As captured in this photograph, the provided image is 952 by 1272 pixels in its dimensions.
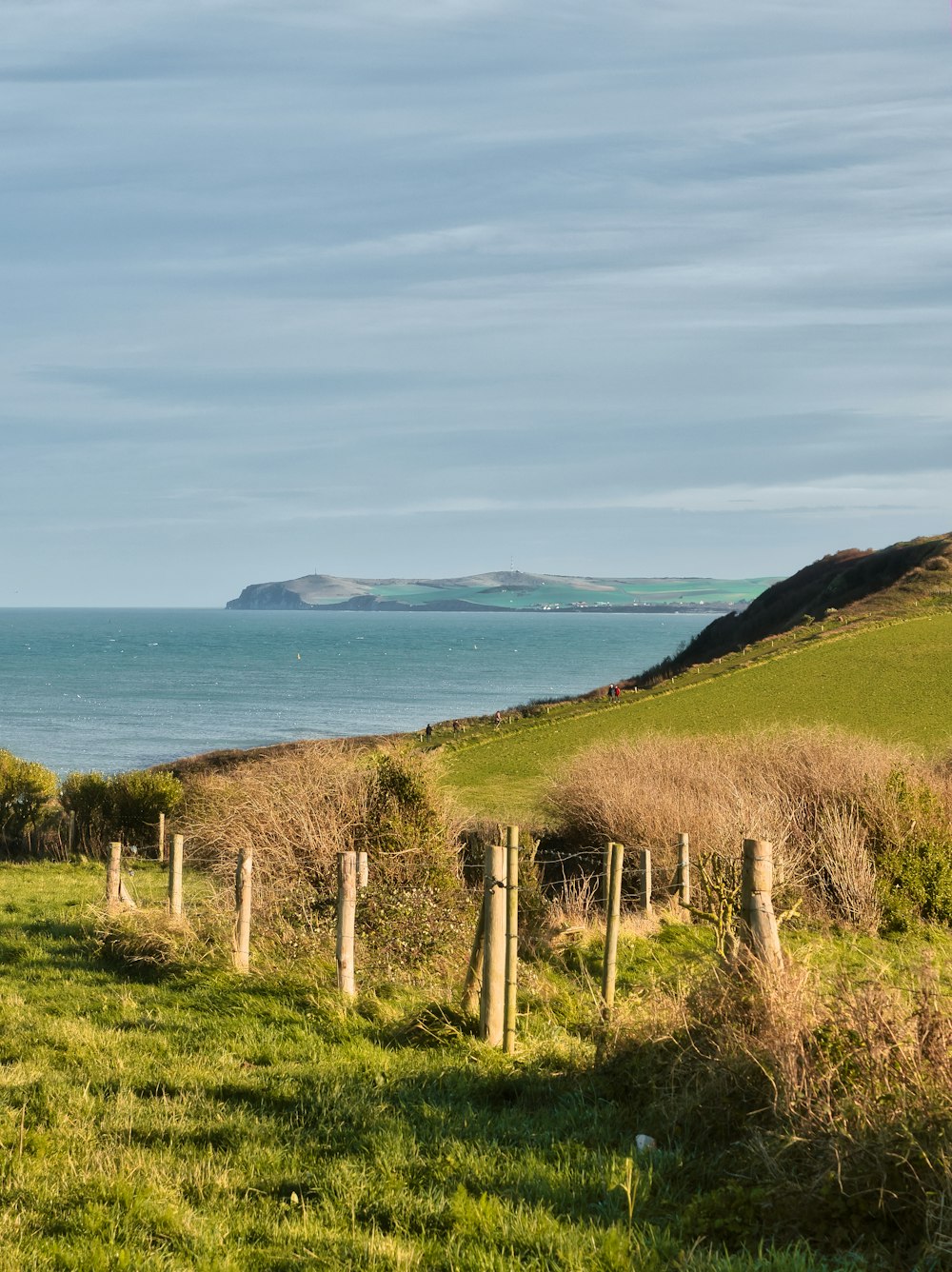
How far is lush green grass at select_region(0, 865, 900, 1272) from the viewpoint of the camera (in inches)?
222

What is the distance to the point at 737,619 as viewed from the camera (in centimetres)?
9981

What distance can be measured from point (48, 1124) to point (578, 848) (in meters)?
20.6

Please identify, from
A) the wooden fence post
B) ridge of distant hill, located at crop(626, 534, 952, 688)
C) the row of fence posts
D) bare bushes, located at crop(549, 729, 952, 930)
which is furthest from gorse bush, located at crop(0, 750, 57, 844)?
ridge of distant hill, located at crop(626, 534, 952, 688)

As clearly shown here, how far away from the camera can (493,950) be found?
30.2 feet

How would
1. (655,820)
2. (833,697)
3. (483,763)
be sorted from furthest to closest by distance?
(833,697) < (483,763) < (655,820)

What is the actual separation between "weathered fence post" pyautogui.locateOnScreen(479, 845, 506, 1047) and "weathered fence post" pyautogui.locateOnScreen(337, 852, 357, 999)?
1948 millimetres

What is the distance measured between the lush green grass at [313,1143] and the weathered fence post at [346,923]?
1.00 ft

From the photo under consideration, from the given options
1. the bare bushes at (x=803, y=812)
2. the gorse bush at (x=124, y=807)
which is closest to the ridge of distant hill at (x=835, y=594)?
the gorse bush at (x=124, y=807)

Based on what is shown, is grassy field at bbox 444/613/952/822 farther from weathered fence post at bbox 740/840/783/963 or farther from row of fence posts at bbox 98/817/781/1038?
weathered fence post at bbox 740/840/783/963

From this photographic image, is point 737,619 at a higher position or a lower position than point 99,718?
higher

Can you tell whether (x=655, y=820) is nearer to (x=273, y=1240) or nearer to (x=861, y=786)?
(x=861, y=786)

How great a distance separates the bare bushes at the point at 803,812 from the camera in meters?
24.0

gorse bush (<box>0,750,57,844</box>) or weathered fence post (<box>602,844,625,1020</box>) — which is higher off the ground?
weathered fence post (<box>602,844,625,1020</box>)

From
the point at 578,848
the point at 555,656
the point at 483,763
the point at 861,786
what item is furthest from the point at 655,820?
the point at 555,656
